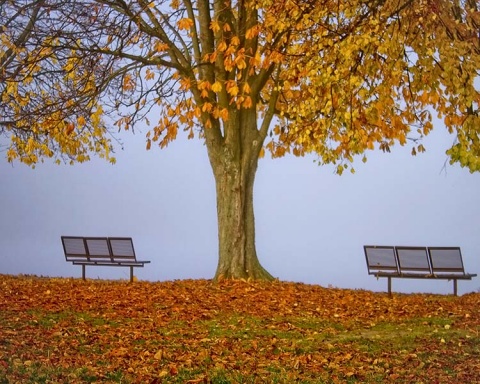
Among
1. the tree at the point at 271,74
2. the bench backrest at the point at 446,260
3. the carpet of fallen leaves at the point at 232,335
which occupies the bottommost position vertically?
the carpet of fallen leaves at the point at 232,335

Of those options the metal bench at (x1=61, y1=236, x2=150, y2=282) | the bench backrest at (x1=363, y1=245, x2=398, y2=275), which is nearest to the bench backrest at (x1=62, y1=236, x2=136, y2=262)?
the metal bench at (x1=61, y1=236, x2=150, y2=282)

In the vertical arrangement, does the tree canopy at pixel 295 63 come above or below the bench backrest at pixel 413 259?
above

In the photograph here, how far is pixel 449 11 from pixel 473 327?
16.9 ft

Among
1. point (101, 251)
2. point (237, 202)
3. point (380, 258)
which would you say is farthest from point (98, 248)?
point (380, 258)

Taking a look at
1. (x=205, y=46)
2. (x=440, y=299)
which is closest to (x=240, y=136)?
(x=205, y=46)

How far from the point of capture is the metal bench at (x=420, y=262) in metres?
16.3

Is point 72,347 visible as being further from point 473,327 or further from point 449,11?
point 449,11

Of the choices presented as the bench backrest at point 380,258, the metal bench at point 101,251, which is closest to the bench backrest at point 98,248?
the metal bench at point 101,251

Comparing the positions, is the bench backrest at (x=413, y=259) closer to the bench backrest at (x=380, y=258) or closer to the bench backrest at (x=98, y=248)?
the bench backrest at (x=380, y=258)

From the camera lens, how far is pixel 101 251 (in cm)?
1873

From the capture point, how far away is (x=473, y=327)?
40.3 feet

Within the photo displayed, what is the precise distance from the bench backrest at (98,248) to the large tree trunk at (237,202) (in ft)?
8.08

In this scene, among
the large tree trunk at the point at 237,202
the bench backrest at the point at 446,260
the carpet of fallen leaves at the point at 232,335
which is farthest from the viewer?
the large tree trunk at the point at 237,202

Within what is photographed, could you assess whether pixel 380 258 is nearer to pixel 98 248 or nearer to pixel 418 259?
pixel 418 259
